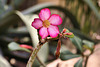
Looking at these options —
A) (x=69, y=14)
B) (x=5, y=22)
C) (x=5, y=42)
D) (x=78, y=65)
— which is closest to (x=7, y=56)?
(x=5, y=42)

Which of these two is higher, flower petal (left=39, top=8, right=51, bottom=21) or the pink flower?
flower petal (left=39, top=8, right=51, bottom=21)

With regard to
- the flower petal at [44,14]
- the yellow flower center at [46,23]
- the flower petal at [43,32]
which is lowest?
the flower petal at [43,32]

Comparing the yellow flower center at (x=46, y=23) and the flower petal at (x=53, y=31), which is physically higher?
the yellow flower center at (x=46, y=23)

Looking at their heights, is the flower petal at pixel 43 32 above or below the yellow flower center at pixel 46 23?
below

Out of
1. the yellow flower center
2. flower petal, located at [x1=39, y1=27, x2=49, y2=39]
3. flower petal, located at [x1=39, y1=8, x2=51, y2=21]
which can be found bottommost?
flower petal, located at [x1=39, y1=27, x2=49, y2=39]

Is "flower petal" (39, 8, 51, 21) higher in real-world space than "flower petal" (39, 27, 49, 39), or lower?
higher

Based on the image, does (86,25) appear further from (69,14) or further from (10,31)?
(10,31)

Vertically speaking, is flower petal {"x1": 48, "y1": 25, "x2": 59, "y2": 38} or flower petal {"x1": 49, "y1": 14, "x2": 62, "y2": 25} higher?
flower petal {"x1": 49, "y1": 14, "x2": 62, "y2": 25}

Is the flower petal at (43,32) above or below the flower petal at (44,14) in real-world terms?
below
